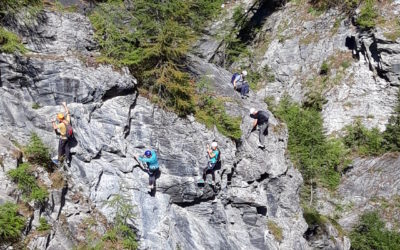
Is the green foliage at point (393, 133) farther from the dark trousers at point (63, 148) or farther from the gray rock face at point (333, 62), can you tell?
the dark trousers at point (63, 148)

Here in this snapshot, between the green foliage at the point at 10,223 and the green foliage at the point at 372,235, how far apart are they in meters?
16.4

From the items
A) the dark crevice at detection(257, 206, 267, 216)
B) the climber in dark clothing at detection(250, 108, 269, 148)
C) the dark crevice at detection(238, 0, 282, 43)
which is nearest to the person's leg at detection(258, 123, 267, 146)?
the climber in dark clothing at detection(250, 108, 269, 148)

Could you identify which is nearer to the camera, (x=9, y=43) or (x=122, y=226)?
(x=122, y=226)

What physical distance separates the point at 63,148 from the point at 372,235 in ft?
51.1

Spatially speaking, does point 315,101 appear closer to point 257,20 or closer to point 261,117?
point 257,20

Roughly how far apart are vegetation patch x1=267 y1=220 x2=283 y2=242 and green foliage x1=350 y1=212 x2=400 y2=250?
584 cm

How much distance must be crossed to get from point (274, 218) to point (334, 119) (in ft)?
33.9

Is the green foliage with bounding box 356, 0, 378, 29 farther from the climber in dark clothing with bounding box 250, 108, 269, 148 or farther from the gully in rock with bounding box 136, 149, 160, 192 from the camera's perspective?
the gully in rock with bounding box 136, 149, 160, 192

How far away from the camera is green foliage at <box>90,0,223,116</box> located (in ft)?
46.6

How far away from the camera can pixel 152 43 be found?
14602 mm

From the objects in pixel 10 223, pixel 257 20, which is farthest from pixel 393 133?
pixel 10 223

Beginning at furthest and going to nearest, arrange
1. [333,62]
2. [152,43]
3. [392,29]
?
[333,62], [392,29], [152,43]

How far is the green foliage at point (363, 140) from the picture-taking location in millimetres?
23062

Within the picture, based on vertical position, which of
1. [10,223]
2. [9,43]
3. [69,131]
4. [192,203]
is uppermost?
[9,43]
